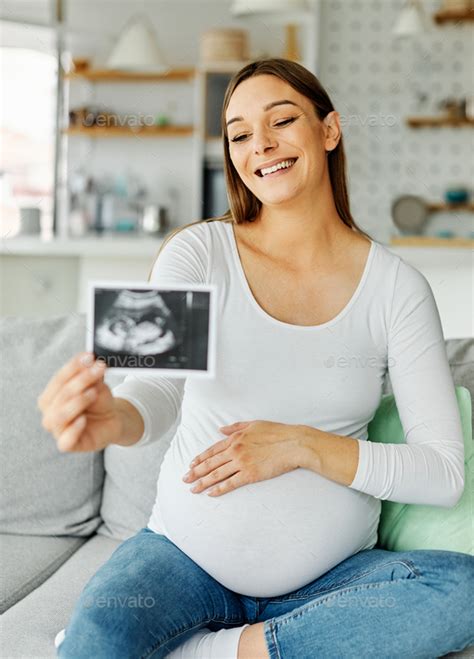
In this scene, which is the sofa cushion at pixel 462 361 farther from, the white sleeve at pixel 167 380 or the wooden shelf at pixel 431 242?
the wooden shelf at pixel 431 242

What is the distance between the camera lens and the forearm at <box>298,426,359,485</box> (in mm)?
1224

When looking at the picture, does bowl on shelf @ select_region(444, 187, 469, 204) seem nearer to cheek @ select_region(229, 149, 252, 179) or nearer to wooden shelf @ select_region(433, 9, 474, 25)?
wooden shelf @ select_region(433, 9, 474, 25)

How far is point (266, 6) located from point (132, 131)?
133 centimetres

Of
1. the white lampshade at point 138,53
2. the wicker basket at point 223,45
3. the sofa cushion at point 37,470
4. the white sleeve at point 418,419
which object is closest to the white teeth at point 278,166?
the white sleeve at point 418,419

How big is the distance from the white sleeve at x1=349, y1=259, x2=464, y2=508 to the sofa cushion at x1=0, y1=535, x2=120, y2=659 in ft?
1.61

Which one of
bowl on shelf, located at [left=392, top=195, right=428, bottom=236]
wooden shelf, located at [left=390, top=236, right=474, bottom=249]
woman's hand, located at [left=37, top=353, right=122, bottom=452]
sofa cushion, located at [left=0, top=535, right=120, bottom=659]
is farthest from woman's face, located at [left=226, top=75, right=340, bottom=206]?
bowl on shelf, located at [left=392, top=195, right=428, bottom=236]

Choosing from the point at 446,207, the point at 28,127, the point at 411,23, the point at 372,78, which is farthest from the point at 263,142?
the point at 28,127

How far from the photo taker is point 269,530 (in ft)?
4.01

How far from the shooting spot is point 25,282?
4.46m

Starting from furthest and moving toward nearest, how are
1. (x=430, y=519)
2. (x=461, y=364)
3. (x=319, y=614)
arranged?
(x=461, y=364) < (x=430, y=519) < (x=319, y=614)

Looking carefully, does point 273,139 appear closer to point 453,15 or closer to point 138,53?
point 138,53

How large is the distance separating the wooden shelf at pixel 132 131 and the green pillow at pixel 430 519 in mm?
3326

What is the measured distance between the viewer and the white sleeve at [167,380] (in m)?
1.20

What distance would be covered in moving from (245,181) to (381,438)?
48cm
